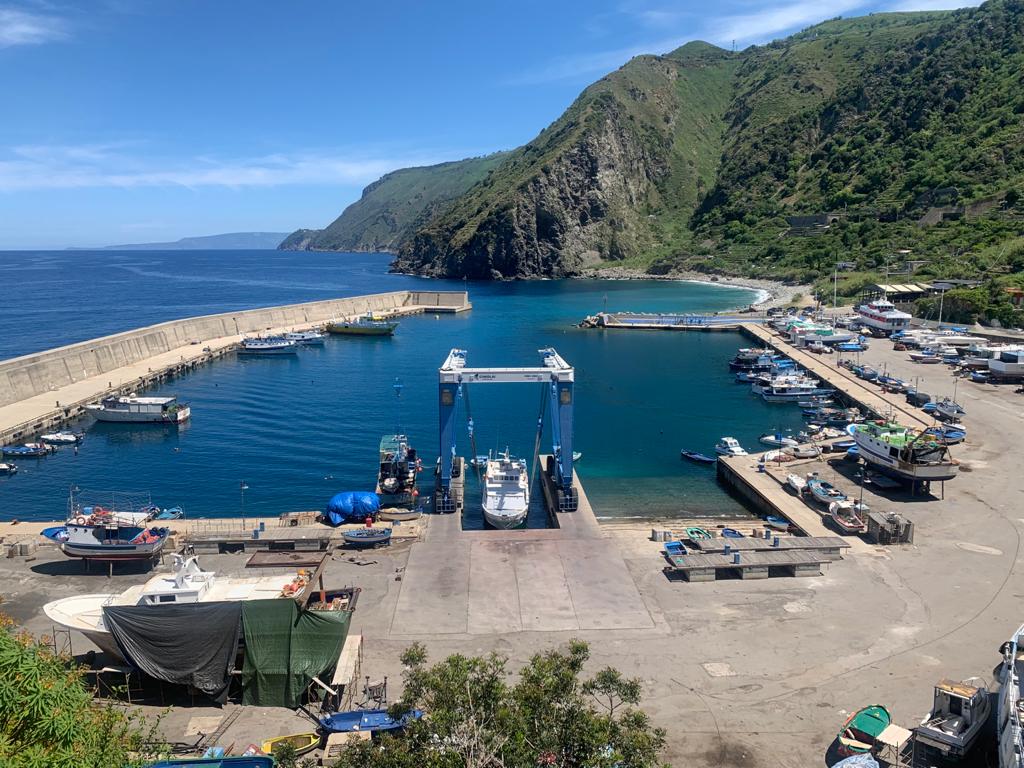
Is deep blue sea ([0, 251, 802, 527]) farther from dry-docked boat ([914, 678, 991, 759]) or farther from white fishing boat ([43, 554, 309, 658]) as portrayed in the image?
dry-docked boat ([914, 678, 991, 759])

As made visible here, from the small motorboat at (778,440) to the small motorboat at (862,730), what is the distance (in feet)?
112

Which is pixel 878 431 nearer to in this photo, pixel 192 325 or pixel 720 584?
pixel 720 584

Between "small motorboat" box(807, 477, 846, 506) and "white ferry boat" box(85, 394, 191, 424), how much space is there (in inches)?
1934

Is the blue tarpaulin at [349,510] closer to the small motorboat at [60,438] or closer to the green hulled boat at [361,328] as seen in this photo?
the small motorboat at [60,438]

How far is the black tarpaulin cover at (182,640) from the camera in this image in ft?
67.8

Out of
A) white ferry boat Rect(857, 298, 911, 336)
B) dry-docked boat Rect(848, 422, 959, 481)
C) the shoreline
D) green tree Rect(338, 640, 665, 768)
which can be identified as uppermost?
→ the shoreline

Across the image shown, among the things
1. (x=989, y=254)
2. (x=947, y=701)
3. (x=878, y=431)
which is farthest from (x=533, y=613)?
(x=989, y=254)

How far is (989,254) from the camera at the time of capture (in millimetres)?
112438

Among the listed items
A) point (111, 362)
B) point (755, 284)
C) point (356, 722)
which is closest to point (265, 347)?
point (111, 362)

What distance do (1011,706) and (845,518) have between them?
17.8m

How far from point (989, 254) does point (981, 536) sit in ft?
326

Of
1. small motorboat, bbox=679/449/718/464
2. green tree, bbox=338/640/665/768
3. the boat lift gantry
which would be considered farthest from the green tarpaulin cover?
small motorboat, bbox=679/449/718/464

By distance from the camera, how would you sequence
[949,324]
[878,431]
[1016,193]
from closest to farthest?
[878,431], [949,324], [1016,193]

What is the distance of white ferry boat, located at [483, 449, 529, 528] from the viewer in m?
37.0
